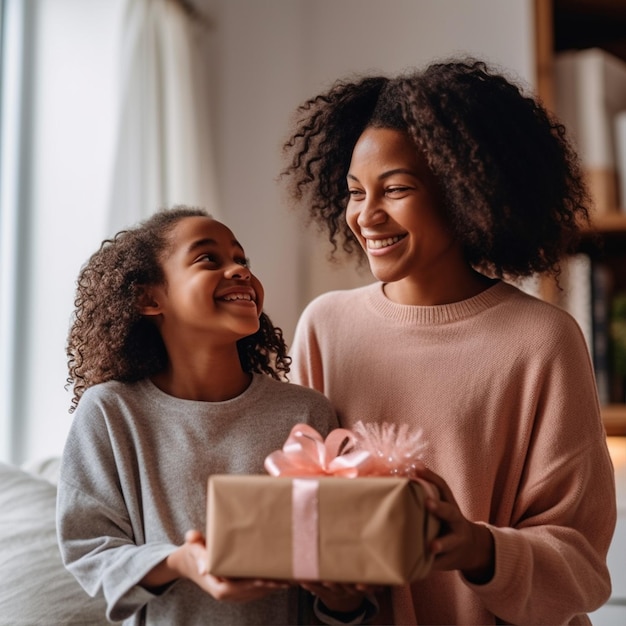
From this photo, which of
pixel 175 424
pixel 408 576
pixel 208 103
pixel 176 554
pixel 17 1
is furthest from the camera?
pixel 208 103

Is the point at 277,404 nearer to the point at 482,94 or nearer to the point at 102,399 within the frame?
the point at 102,399

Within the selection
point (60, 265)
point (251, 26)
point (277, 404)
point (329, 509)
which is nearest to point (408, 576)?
point (329, 509)

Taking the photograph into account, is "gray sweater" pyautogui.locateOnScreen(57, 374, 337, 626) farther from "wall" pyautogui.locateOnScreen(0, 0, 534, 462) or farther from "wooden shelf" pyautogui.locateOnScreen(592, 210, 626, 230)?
"wooden shelf" pyautogui.locateOnScreen(592, 210, 626, 230)

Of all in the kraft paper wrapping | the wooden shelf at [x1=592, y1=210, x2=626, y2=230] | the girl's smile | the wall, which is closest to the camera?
the kraft paper wrapping

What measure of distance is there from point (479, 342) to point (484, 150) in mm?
258

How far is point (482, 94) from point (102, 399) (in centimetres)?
62

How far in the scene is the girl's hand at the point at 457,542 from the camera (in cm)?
92

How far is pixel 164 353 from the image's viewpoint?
1245 mm

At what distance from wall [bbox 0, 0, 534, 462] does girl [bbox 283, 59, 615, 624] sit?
3.64ft

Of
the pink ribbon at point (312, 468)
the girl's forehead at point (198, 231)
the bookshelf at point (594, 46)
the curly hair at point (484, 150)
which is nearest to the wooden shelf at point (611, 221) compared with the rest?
the bookshelf at point (594, 46)

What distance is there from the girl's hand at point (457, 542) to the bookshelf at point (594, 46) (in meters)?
1.29

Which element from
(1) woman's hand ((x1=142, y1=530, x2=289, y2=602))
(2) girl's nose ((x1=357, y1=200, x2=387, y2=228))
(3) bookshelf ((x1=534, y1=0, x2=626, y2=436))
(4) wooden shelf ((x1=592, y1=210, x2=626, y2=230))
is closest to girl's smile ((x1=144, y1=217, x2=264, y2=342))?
(2) girl's nose ((x1=357, y1=200, x2=387, y2=228))

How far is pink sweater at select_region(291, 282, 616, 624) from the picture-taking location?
1158 mm

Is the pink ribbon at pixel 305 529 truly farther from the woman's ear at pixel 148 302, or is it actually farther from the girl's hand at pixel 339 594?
the woman's ear at pixel 148 302
